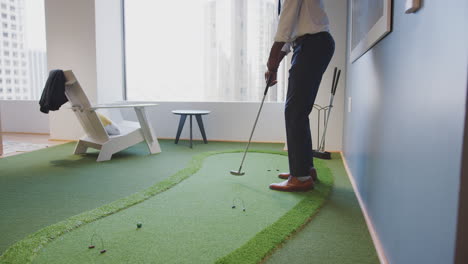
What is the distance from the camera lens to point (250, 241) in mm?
1546

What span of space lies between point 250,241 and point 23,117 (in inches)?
206

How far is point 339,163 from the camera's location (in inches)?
128

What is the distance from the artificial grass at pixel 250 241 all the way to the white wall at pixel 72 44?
8.99 ft

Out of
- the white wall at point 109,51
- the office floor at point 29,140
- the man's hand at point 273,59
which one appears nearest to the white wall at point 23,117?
the office floor at point 29,140

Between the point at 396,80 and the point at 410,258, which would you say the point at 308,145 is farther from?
the point at 410,258

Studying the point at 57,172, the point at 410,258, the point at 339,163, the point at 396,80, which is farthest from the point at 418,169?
Result: the point at 57,172

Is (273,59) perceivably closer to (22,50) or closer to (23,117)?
(23,117)

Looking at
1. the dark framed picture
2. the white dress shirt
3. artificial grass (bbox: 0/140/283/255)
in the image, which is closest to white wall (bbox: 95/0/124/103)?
artificial grass (bbox: 0/140/283/255)

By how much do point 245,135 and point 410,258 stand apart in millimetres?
3675

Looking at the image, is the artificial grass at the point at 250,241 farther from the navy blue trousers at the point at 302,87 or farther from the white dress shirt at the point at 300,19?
the white dress shirt at the point at 300,19

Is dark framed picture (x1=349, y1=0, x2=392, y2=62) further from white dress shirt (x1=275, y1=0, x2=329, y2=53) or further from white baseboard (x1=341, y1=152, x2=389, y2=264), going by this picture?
white baseboard (x1=341, y1=152, x2=389, y2=264)

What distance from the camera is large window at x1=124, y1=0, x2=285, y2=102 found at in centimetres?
470

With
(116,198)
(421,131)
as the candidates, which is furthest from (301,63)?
(116,198)

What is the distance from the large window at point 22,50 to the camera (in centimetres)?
546
